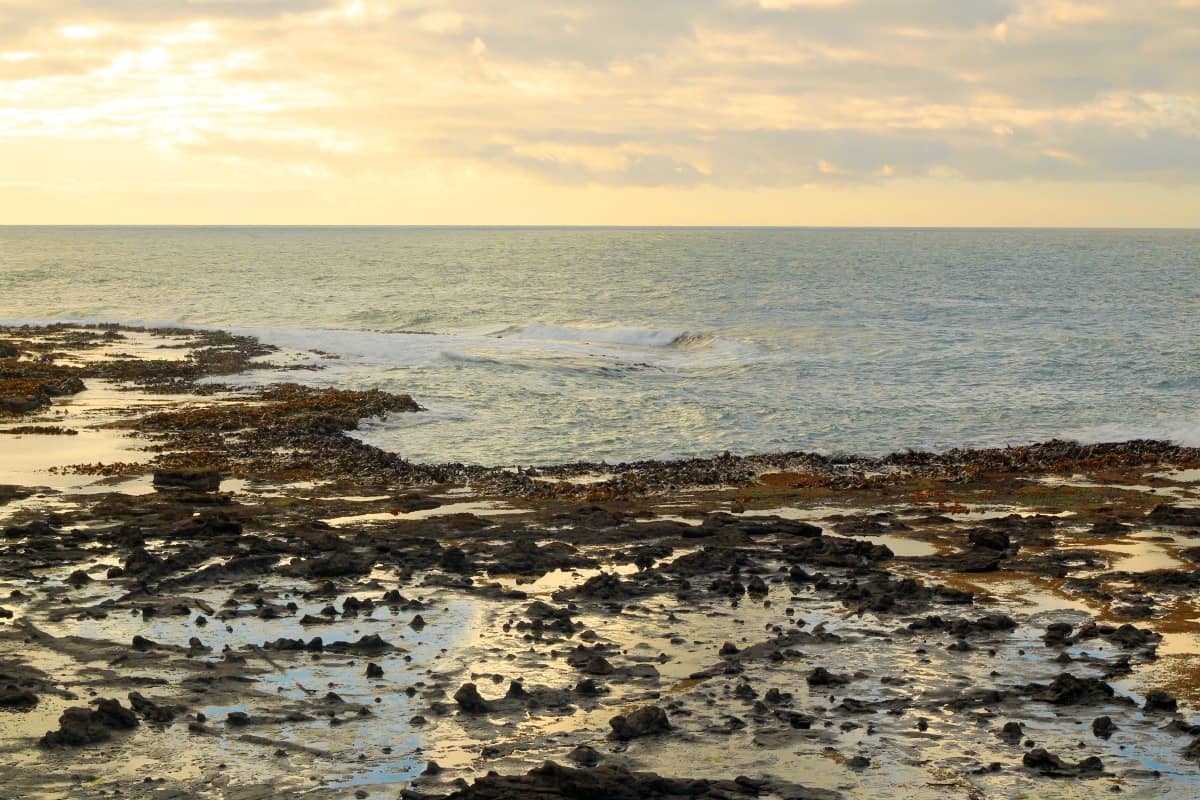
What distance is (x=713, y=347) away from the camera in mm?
66562

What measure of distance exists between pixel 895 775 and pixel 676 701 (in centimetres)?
280

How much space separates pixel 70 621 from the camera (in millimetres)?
15977

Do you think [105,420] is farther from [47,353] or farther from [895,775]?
[895,775]

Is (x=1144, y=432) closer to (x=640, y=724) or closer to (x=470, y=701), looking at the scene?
(x=640, y=724)

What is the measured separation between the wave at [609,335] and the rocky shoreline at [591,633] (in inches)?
1607

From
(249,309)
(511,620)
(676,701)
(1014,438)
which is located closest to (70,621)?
(511,620)

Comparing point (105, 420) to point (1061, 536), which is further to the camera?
point (105, 420)

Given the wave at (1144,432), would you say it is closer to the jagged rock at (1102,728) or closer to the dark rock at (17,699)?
the jagged rock at (1102,728)

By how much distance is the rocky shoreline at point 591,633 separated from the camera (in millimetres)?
11609

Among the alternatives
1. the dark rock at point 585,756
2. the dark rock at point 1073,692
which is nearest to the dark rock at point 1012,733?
the dark rock at point 1073,692

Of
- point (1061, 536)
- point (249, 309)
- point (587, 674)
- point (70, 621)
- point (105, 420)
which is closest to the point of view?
point (587, 674)

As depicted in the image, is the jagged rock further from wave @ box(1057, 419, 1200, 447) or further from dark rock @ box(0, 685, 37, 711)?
wave @ box(1057, 419, 1200, 447)

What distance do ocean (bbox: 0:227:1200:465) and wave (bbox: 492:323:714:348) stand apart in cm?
21

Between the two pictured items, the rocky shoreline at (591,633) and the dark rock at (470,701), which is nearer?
the rocky shoreline at (591,633)
